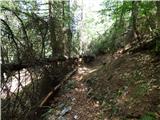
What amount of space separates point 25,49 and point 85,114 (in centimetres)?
256

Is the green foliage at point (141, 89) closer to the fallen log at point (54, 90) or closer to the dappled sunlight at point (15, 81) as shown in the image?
the dappled sunlight at point (15, 81)

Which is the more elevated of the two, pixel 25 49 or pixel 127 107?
pixel 25 49

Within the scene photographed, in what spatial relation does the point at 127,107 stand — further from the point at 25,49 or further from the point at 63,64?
the point at 63,64

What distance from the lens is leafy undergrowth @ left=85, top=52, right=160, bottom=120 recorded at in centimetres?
627

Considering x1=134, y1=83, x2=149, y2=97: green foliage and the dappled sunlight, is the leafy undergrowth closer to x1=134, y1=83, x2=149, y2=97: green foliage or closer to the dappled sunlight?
x1=134, y1=83, x2=149, y2=97: green foliage

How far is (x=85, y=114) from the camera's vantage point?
25.0 feet

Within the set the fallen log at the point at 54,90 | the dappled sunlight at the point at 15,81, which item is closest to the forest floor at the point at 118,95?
the fallen log at the point at 54,90

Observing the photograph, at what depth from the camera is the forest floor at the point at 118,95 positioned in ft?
21.0

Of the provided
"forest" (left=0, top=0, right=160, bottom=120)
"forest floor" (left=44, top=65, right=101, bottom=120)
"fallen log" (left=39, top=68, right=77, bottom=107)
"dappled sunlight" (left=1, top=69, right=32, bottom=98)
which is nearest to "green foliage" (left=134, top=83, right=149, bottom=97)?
"forest" (left=0, top=0, right=160, bottom=120)

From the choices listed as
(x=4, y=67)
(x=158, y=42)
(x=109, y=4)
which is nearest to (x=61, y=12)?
(x=109, y=4)

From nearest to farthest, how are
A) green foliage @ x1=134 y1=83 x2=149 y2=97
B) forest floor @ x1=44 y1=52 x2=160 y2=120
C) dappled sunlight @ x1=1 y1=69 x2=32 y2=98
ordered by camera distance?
dappled sunlight @ x1=1 y1=69 x2=32 y2=98 < forest floor @ x1=44 y1=52 x2=160 y2=120 < green foliage @ x1=134 y1=83 x2=149 y2=97

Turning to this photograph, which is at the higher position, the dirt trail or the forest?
the forest

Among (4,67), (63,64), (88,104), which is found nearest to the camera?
(4,67)

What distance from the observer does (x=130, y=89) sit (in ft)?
24.5
